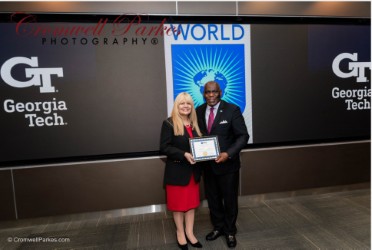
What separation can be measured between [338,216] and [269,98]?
1.67 meters

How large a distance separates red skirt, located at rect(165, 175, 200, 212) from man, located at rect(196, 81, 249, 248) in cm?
28

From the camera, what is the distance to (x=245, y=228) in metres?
3.05

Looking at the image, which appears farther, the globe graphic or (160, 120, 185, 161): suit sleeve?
the globe graphic

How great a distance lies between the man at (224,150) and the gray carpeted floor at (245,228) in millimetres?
322

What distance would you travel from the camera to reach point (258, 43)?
3.54 meters

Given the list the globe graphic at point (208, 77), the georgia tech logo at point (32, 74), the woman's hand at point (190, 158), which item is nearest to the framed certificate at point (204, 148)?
the woman's hand at point (190, 158)

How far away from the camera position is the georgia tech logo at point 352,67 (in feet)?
12.3

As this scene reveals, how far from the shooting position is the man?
2.56 metres

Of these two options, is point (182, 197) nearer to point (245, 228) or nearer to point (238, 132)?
point (238, 132)

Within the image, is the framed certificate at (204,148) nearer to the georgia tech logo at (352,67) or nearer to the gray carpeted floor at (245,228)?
the gray carpeted floor at (245,228)

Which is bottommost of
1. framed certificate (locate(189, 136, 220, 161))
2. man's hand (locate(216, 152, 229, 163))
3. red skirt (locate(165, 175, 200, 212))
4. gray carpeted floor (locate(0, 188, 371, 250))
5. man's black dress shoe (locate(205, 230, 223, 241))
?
gray carpeted floor (locate(0, 188, 371, 250))

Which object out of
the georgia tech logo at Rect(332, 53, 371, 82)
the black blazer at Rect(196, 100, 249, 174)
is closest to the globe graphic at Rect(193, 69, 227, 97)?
the black blazer at Rect(196, 100, 249, 174)

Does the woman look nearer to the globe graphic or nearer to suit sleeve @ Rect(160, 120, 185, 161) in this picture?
suit sleeve @ Rect(160, 120, 185, 161)

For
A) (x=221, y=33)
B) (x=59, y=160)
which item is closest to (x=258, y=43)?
(x=221, y=33)
